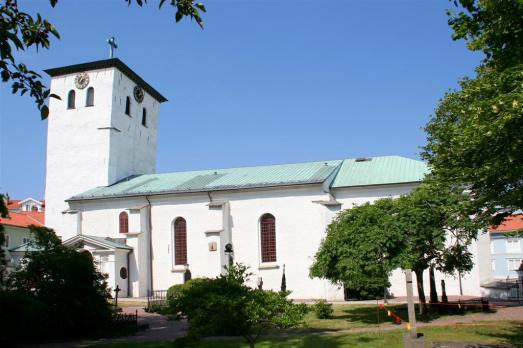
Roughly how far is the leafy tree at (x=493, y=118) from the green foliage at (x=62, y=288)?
1416 centimetres

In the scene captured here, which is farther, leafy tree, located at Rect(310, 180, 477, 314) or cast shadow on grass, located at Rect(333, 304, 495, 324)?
cast shadow on grass, located at Rect(333, 304, 495, 324)

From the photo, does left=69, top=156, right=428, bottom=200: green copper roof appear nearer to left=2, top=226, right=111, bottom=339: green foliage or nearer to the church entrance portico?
the church entrance portico

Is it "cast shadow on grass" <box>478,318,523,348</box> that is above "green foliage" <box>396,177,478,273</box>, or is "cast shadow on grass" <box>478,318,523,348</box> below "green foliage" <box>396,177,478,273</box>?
below

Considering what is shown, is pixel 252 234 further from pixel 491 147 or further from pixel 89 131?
pixel 491 147

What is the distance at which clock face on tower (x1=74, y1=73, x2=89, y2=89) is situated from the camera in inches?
1582

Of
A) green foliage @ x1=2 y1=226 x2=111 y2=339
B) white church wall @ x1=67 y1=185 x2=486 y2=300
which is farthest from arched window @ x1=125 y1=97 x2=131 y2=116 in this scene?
green foliage @ x1=2 y1=226 x2=111 y2=339

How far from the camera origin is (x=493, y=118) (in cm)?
→ 1236

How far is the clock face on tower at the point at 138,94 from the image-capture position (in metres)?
42.4

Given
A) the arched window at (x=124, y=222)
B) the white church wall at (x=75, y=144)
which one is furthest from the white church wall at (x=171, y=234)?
the white church wall at (x=75, y=144)

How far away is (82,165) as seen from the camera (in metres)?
39.8

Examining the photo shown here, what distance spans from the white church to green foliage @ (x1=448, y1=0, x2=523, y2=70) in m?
18.0

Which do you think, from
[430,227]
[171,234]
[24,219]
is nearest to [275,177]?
[171,234]

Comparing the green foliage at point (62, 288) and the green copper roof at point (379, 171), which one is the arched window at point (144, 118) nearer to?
the green copper roof at point (379, 171)

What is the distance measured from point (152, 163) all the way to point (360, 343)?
33.1 metres
